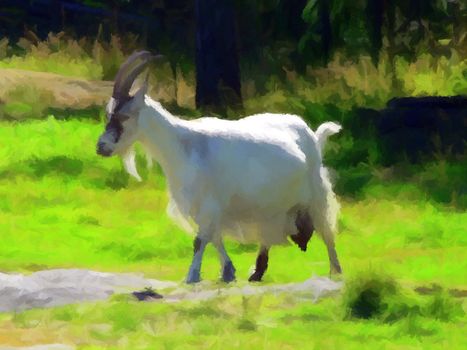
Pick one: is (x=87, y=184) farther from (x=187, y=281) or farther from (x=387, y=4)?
(x=187, y=281)

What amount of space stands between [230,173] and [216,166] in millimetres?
125

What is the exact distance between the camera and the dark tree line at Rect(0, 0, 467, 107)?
19.5 metres

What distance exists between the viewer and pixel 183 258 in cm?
1382

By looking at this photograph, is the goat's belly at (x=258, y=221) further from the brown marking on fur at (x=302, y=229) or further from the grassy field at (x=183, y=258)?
the grassy field at (x=183, y=258)

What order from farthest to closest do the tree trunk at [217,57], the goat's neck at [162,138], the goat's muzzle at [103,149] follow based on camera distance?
the tree trunk at [217,57] → the goat's muzzle at [103,149] → the goat's neck at [162,138]

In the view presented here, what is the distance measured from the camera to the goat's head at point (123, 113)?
11398mm

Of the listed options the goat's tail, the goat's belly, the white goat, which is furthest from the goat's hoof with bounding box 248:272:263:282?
the goat's tail

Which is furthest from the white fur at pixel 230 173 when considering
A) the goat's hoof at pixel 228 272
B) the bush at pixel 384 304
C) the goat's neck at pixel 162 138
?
the bush at pixel 384 304

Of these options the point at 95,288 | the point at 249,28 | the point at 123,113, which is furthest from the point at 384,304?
the point at 249,28

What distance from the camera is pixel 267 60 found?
2817 cm

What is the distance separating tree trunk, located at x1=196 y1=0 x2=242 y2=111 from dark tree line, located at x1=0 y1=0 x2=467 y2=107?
0.05 ft

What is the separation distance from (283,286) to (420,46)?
16.1 m

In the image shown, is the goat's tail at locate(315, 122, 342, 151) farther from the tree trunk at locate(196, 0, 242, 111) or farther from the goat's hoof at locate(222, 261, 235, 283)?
the tree trunk at locate(196, 0, 242, 111)

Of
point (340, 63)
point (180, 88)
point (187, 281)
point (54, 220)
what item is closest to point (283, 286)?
point (187, 281)
